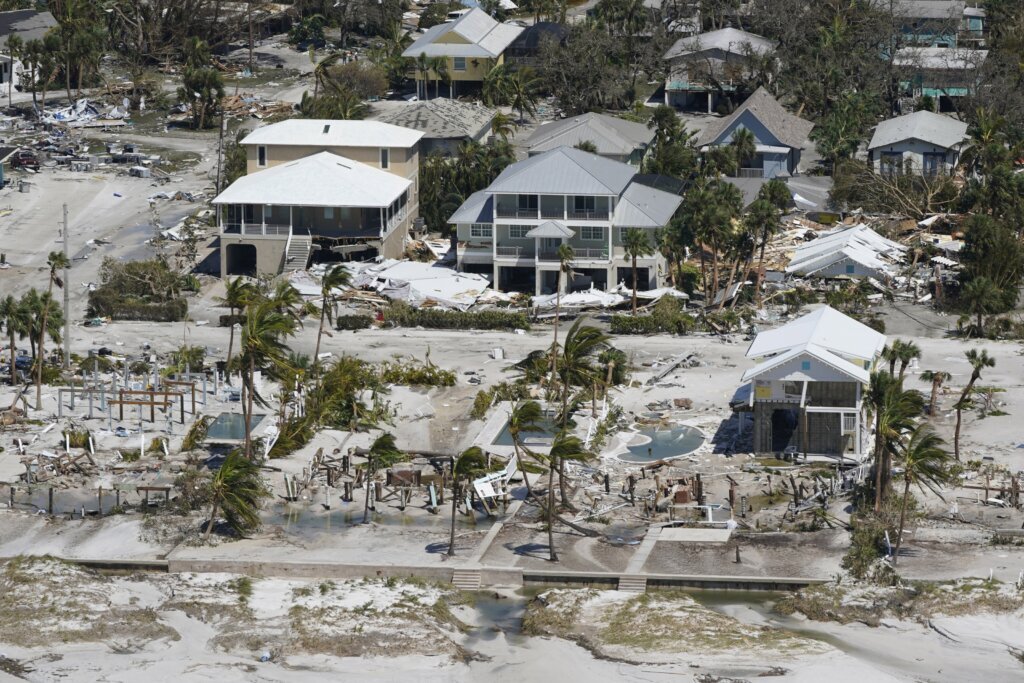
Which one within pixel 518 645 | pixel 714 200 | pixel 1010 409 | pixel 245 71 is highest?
pixel 245 71

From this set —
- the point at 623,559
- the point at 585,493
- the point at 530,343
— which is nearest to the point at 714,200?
the point at 530,343

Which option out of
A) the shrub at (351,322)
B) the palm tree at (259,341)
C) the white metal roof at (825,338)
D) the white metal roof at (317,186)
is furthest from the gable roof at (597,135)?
the palm tree at (259,341)

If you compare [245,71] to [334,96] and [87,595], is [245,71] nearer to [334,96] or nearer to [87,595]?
[334,96]

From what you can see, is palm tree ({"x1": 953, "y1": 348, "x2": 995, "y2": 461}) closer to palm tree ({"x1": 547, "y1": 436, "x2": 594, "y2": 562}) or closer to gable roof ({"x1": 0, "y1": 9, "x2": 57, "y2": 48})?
palm tree ({"x1": 547, "y1": 436, "x2": 594, "y2": 562})

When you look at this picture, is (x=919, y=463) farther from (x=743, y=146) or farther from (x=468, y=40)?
(x=468, y=40)

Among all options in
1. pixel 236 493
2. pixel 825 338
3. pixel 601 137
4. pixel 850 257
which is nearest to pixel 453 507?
pixel 236 493

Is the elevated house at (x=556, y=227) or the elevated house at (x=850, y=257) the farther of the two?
the elevated house at (x=850, y=257)

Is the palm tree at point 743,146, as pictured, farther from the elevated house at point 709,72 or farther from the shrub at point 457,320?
the shrub at point 457,320
